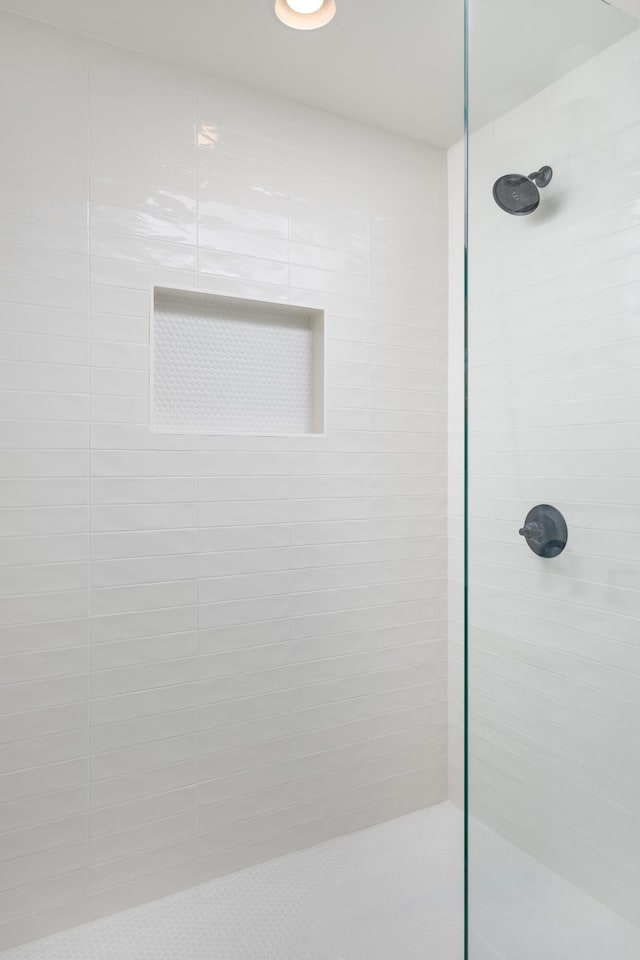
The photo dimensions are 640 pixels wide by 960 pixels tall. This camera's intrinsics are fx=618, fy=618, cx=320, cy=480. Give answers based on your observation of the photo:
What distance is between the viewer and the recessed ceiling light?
151cm

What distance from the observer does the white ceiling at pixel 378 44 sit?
108cm

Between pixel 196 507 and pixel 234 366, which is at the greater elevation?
pixel 234 366

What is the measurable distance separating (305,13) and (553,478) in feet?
4.34

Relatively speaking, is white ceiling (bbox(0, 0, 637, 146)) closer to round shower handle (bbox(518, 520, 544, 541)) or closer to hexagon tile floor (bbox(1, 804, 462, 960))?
round shower handle (bbox(518, 520, 544, 541))

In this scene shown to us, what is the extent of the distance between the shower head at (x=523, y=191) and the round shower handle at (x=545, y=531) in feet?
1.74

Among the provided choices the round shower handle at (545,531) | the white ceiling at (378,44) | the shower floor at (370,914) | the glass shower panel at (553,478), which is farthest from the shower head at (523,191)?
the shower floor at (370,914)

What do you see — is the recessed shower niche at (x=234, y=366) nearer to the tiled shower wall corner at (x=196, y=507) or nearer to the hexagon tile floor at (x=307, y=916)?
the tiled shower wall corner at (x=196, y=507)

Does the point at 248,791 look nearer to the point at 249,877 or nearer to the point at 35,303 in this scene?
the point at 249,877

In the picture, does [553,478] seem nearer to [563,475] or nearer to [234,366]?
[563,475]

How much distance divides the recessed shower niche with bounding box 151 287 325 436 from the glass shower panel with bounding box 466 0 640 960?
36.7 inches

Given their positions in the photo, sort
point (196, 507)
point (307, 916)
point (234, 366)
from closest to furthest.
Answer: point (307, 916)
point (196, 507)
point (234, 366)

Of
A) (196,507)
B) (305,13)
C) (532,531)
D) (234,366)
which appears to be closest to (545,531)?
(532,531)

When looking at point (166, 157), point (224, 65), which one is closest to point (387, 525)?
point (166, 157)

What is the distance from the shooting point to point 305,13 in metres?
1.54
